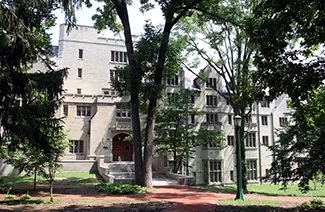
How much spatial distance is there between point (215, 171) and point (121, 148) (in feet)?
34.8

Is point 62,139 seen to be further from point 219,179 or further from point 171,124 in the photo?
point 219,179

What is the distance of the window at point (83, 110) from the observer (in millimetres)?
33812

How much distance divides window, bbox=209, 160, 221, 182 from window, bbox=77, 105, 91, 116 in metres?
14.2

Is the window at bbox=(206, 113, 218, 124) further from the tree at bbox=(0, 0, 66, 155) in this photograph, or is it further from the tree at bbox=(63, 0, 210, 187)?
the tree at bbox=(0, 0, 66, 155)

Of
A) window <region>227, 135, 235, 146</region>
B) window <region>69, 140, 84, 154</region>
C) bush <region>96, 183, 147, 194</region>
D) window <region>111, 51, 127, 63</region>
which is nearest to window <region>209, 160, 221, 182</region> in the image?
window <region>227, 135, 235, 146</region>

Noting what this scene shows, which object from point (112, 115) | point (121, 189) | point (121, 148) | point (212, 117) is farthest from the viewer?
point (212, 117)

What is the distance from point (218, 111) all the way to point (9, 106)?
30.1m

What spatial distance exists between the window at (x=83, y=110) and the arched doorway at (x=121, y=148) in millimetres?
3871

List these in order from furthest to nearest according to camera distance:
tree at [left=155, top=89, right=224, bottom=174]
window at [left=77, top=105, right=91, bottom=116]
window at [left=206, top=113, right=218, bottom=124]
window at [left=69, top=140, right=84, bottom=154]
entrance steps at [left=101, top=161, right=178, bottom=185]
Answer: window at [left=206, top=113, right=218, bottom=124], window at [left=77, top=105, right=91, bottom=116], window at [left=69, top=140, right=84, bottom=154], tree at [left=155, top=89, right=224, bottom=174], entrance steps at [left=101, top=161, right=178, bottom=185]

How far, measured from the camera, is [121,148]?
35.3 m

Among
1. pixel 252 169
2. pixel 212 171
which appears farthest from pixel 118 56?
pixel 252 169

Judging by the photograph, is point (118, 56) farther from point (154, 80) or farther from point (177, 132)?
point (154, 80)

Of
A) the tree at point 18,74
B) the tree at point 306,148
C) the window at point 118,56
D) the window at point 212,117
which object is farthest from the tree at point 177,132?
the tree at point 306,148

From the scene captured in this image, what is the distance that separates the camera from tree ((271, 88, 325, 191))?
10102mm
